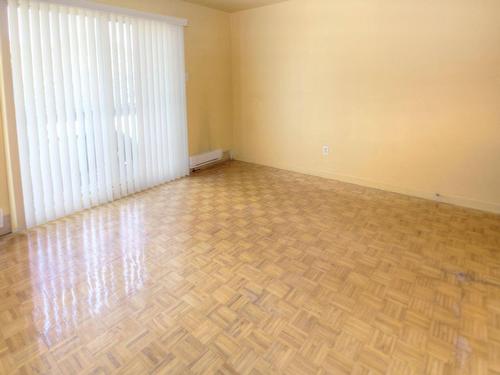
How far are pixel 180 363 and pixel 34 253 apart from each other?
1766mm

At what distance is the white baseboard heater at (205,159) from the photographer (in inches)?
199

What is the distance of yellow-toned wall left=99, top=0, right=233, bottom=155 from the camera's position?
4.71 metres

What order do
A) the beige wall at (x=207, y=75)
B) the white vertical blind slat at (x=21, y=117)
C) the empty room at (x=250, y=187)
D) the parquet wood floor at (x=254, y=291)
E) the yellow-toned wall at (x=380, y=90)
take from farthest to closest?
the beige wall at (x=207, y=75) → the yellow-toned wall at (x=380, y=90) → the white vertical blind slat at (x=21, y=117) → the empty room at (x=250, y=187) → the parquet wood floor at (x=254, y=291)

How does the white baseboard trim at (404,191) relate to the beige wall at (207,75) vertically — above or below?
below

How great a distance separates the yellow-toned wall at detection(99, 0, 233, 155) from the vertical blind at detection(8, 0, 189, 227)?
0.28m

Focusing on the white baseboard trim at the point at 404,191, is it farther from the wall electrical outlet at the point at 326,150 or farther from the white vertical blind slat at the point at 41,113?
the white vertical blind slat at the point at 41,113

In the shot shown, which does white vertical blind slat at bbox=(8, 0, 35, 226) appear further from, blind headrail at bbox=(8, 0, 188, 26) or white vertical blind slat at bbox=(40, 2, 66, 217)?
blind headrail at bbox=(8, 0, 188, 26)

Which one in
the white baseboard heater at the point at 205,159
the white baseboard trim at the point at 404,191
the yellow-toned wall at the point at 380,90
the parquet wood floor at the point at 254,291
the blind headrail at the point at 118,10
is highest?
the blind headrail at the point at 118,10

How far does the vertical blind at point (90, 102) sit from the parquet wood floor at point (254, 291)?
1.35 ft

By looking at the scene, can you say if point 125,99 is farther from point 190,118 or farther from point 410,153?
point 410,153

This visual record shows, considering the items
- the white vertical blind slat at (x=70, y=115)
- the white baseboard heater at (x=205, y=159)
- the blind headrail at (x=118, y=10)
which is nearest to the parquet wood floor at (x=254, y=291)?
the white vertical blind slat at (x=70, y=115)

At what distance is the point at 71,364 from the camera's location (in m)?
1.68

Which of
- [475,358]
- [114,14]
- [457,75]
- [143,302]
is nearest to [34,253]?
[143,302]

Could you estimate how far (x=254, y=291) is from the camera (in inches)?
89.3
